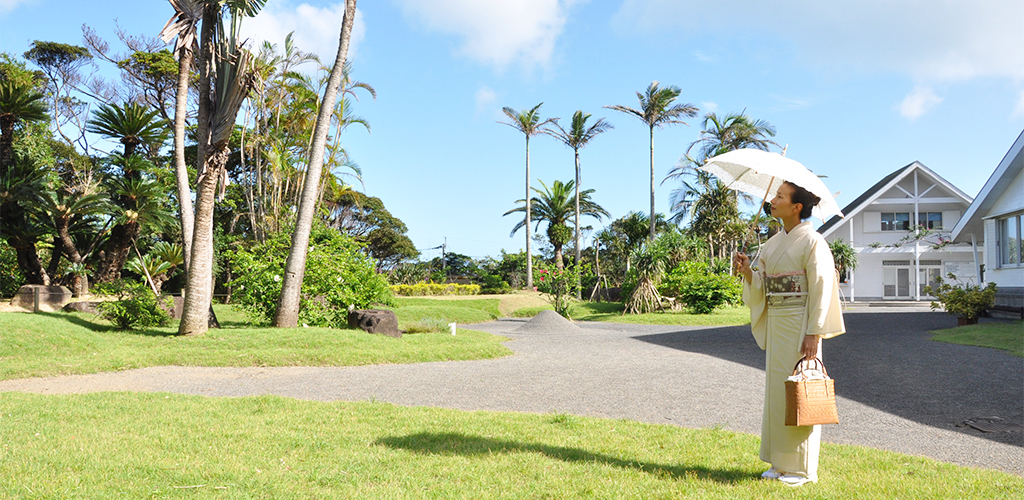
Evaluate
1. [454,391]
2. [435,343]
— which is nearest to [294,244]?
[435,343]

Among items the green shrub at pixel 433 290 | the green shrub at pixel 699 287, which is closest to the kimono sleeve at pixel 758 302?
the green shrub at pixel 699 287

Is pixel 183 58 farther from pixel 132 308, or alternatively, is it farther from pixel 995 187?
pixel 995 187

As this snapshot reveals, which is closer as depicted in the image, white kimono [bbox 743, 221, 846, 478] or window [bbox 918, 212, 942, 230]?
white kimono [bbox 743, 221, 846, 478]

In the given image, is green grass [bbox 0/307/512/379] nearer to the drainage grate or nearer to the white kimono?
the drainage grate

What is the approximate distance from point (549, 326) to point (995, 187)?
42.5ft

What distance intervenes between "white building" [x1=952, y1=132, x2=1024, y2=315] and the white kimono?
1643 cm

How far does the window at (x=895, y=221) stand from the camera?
33.8 metres

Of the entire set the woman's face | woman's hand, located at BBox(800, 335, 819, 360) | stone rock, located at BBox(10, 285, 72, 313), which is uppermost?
the woman's face

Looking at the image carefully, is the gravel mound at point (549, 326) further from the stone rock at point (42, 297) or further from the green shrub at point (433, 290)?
the green shrub at point (433, 290)

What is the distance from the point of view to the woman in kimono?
3.91m

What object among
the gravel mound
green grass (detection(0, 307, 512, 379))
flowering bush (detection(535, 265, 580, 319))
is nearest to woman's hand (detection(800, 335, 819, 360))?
green grass (detection(0, 307, 512, 379))

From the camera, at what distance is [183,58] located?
1252 centimetres

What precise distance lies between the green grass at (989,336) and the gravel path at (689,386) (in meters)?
0.57

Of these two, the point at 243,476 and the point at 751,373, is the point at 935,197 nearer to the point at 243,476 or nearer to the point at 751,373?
the point at 751,373
